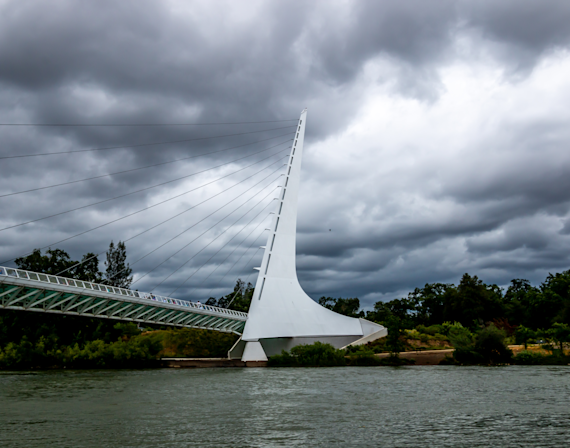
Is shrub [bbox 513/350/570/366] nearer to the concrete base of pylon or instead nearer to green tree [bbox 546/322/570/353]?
green tree [bbox 546/322/570/353]

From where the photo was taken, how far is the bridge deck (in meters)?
29.0

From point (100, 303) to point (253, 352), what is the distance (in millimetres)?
Result: 16493

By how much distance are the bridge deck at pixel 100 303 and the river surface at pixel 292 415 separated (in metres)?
6.90

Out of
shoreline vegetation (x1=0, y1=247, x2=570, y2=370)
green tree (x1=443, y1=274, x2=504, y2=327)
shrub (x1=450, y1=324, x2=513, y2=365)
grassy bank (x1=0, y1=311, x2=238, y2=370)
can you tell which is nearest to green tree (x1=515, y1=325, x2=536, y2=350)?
shoreline vegetation (x1=0, y1=247, x2=570, y2=370)

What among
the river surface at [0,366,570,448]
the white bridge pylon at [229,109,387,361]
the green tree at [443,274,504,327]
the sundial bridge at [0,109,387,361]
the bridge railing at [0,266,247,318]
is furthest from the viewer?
the green tree at [443,274,504,327]

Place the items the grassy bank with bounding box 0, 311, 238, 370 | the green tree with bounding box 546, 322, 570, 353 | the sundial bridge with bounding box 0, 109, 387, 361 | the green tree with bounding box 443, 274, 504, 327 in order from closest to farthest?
the sundial bridge with bounding box 0, 109, 387, 361, the green tree with bounding box 546, 322, 570, 353, the grassy bank with bounding box 0, 311, 238, 370, the green tree with bounding box 443, 274, 504, 327

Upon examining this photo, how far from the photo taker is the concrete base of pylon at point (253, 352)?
46.0 m

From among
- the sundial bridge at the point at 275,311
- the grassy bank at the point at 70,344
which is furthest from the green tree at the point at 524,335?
the grassy bank at the point at 70,344

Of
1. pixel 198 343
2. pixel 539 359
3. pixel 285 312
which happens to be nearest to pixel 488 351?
pixel 539 359

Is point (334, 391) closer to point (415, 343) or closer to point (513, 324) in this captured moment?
point (415, 343)

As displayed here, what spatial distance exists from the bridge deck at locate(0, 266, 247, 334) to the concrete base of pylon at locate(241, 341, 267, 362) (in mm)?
2146

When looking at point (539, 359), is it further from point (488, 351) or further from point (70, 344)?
point (70, 344)

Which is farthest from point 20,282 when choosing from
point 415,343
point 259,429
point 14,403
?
point 415,343

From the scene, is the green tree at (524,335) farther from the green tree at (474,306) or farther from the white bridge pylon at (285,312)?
the green tree at (474,306)
